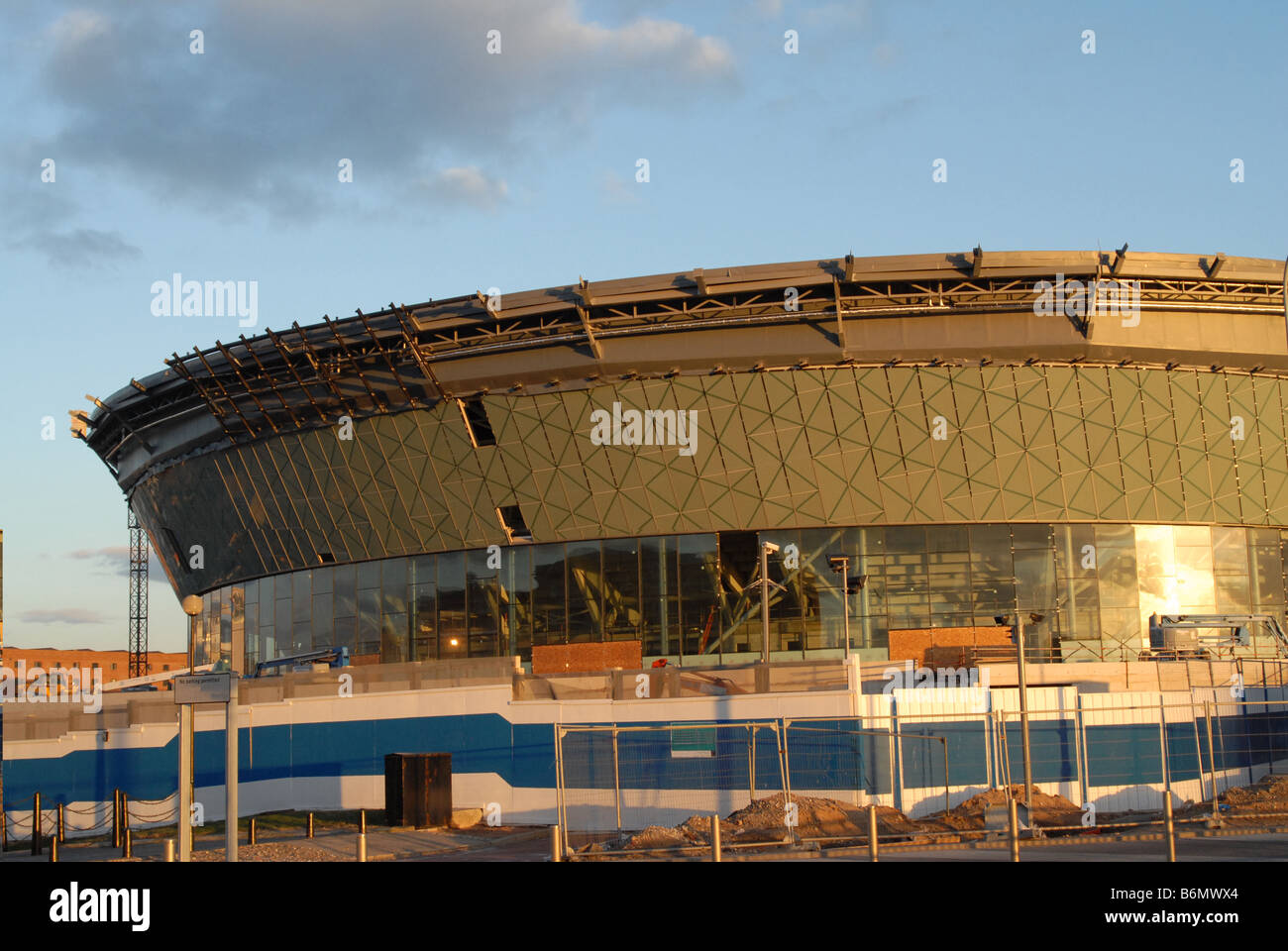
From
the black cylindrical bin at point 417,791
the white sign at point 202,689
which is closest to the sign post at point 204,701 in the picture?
the white sign at point 202,689

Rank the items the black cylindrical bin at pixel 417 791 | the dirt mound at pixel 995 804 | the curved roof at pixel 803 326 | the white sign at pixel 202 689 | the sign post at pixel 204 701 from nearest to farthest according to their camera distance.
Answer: the sign post at pixel 204 701
the white sign at pixel 202 689
the dirt mound at pixel 995 804
the black cylindrical bin at pixel 417 791
the curved roof at pixel 803 326

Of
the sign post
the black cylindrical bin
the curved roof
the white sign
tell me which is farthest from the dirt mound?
the curved roof

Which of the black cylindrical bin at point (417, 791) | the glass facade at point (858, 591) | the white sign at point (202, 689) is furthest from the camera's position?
the glass facade at point (858, 591)

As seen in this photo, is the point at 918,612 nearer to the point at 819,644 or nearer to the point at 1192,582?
the point at 819,644

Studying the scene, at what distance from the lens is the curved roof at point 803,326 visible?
154 ft

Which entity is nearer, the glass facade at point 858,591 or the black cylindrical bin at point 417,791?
the black cylindrical bin at point 417,791

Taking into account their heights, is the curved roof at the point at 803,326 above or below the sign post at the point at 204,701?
above

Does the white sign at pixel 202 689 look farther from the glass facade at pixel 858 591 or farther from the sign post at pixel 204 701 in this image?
the glass facade at pixel 858 591

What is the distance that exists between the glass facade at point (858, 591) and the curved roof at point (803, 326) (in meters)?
6.69

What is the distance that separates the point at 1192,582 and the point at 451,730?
98.1 ft

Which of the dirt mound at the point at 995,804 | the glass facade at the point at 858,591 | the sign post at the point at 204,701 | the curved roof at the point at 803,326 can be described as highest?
the curved roof at the point at 803,326

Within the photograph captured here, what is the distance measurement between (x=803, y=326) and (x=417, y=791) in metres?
23.8
